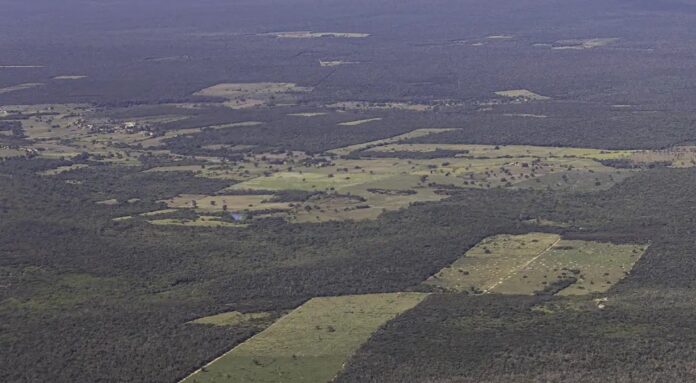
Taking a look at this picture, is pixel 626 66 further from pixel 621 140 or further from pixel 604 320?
pixel 604 320

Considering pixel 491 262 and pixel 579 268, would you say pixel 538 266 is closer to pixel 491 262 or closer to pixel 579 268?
pixel 579 268

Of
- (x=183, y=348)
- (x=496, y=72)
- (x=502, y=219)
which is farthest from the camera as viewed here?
(x=496, y=72)

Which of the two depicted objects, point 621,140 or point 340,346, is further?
point 621,140

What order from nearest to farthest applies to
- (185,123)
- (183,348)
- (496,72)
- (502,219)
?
(183,348), (502,219), (185,123), (496,72)

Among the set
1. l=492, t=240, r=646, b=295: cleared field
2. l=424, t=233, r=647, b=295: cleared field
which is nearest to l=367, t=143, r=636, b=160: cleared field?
l=424, t=233, r=647, b=295: cleared field

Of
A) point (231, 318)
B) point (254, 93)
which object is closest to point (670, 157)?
point (231, 318)

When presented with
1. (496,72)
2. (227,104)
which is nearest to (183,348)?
(227,104)
